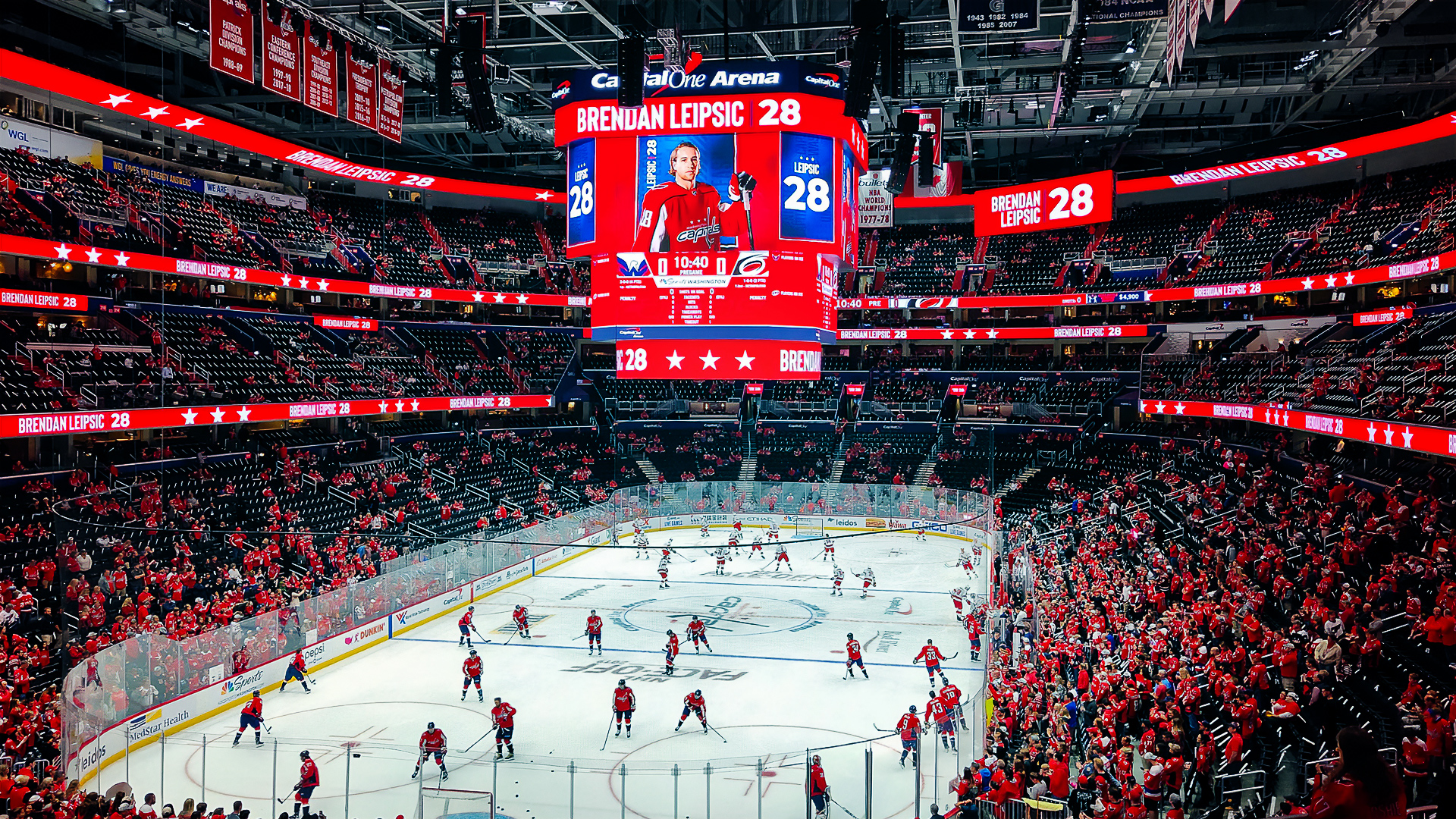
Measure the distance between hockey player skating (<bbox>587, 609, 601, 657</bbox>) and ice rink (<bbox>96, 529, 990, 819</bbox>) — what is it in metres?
0.46

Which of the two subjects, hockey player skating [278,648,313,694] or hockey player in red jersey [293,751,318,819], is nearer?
hockey player in red jersey [293,751,318,819]

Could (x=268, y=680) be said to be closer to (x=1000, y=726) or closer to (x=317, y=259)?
(x=1000, y=726)

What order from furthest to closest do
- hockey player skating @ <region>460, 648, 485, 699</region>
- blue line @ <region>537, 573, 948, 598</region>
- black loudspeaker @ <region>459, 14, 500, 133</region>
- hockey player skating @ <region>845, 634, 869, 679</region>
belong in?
blue line @ <region>537, 573, 948, 598</region>
hockey player skating @ <region>845, 634, 869, 679</region>
black loudspeaker @ <region>459, 14, 500, 133</region>
hockey player skating @ <region>460, 648, 485, 699</region>

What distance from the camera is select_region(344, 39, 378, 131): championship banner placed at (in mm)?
21266

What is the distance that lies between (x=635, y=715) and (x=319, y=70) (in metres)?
14.1

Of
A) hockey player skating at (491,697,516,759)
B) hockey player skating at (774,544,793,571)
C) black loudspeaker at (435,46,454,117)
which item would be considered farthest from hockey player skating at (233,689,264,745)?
hockey player skating at (774,544,793,571)

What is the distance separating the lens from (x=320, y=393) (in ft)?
115

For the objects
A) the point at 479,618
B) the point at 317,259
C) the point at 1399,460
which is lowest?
the point at 479,618

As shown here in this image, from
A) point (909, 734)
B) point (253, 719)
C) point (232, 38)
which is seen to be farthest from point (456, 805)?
point (232, 38)

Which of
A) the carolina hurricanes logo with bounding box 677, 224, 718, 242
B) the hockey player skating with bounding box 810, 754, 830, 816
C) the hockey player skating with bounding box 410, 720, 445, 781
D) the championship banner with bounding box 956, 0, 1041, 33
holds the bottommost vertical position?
the hockey player skating with bounding box 410, 720, 445, 781

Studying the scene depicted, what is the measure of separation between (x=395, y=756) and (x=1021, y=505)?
2910 centimetres

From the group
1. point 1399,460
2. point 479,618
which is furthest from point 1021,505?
point 479,618

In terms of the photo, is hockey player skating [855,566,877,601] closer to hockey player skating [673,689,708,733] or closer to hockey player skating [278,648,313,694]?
hockey player skating [673,689,708,733]

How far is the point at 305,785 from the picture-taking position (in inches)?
563
